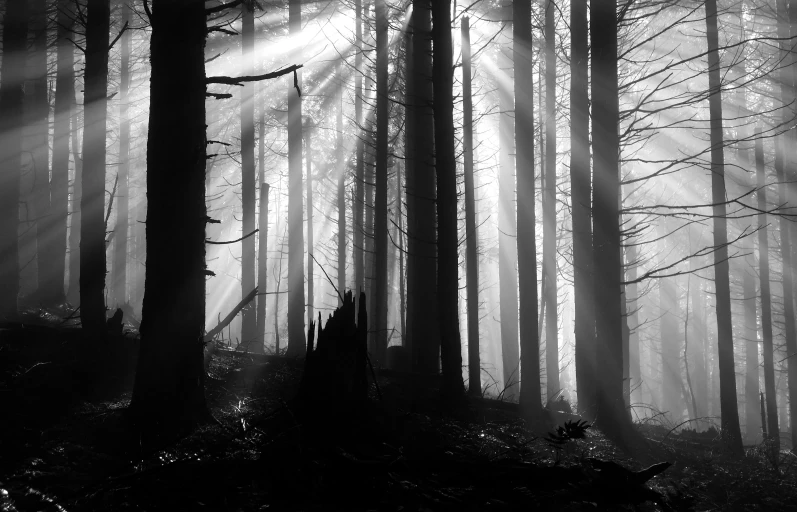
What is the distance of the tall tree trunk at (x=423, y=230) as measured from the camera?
30.7ft

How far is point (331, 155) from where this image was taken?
79.6ft

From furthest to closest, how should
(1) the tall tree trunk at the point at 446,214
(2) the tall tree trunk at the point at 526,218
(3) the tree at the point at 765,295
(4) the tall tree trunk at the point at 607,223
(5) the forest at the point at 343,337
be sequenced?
(3) the tree at the point at 765,295, (2) the tall tree trunk at the point at 526,218, (4) the tall tree trunk at the point at 607,223, (1) the tall tree trunk at the point at 446,214, (5) the forest at the point at 343,337

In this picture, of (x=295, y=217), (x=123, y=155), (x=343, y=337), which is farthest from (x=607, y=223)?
(x=123, y=155)

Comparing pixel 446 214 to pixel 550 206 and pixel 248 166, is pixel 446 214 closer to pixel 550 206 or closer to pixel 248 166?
pixel 248 166

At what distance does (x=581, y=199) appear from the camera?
332 inches

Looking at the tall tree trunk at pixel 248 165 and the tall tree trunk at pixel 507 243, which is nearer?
the tall tree trunk at pixel 248 165

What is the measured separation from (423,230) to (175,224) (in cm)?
550

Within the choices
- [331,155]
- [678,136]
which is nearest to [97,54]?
[331,155]

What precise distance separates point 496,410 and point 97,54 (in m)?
8.13

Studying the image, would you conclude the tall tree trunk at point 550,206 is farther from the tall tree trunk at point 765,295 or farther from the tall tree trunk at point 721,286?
the tall tree trunk at point 765,295

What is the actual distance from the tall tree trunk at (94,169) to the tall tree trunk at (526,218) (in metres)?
6.35

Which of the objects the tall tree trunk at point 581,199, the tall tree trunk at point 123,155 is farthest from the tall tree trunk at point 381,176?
the tall tree trunk at point 123,155

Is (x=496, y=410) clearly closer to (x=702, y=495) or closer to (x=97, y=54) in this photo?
(x=702, y=495)

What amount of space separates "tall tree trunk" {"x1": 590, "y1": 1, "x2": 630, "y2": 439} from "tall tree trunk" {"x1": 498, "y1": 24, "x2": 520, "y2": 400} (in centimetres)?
744
